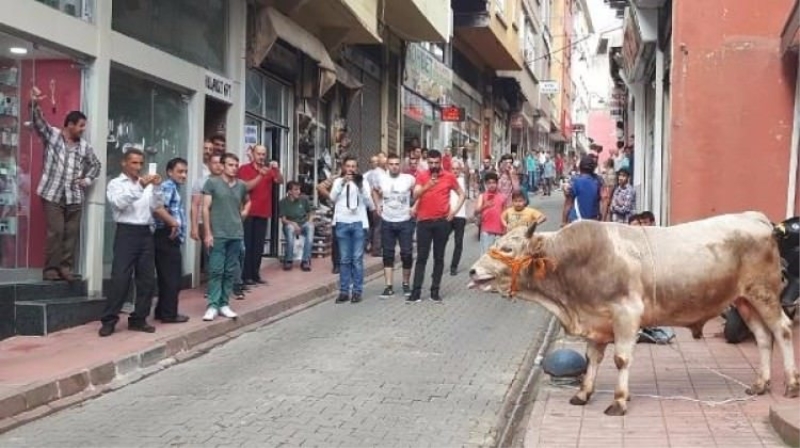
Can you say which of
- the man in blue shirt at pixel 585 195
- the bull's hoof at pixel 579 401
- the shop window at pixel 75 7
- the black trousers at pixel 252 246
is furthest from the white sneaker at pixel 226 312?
the bull's hoof at pixel 579 401

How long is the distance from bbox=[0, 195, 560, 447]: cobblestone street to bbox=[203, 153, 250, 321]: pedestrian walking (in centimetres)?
52

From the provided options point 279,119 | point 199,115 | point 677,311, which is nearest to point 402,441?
point 677,311

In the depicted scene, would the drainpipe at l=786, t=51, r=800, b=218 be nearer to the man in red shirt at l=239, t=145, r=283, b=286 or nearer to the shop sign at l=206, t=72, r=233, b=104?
the man in red shirt at l=239, t=145, r=283, b=286

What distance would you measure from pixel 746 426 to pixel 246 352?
4760mm

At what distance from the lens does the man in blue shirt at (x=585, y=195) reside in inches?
464

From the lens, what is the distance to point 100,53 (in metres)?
10.3

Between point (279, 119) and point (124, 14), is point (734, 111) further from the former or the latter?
point (279, 119)

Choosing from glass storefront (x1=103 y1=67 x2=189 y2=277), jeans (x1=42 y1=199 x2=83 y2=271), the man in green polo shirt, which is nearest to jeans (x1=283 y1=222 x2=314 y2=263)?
the man in green polo shirt

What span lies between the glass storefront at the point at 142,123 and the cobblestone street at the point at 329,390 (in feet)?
8.90

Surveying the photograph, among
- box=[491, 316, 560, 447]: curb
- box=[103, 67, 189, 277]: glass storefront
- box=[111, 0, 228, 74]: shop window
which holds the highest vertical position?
box=[111, 0, 228, 74]: shop window

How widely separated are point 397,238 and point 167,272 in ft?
11.9

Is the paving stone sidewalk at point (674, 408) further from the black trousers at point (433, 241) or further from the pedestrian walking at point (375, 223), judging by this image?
the pedestrian walking at point (375, 223)

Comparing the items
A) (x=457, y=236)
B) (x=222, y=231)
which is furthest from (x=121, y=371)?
(x=457, y=236)

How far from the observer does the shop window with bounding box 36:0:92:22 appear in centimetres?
974
